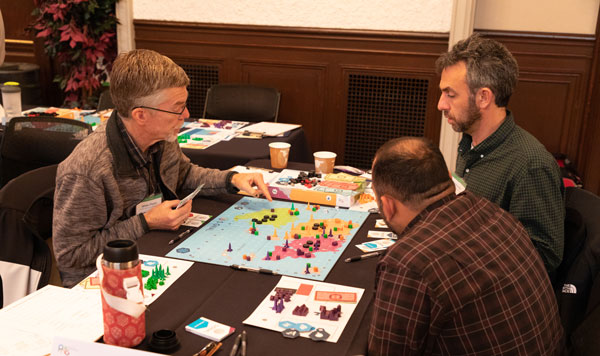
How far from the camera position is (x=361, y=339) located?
1392mm

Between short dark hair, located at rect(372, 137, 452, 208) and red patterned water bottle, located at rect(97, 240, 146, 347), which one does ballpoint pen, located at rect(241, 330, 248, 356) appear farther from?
short dark hair, located at rect(372, 137, 452, 208)

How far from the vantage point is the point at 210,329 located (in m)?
1.40

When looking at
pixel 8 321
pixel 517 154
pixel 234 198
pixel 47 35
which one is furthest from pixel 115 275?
pixel 47 35

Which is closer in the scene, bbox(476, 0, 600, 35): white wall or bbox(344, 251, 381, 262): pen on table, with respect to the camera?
bbox(344, 251, 381, 262): pen on table

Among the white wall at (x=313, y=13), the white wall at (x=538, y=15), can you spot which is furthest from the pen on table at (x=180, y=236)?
the white wall at (x=538, y=15)

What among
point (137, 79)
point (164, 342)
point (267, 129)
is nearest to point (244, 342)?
point (164, 342)

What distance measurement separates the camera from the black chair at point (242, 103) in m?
4.40

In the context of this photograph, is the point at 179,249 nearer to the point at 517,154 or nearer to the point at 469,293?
the point at 469,293

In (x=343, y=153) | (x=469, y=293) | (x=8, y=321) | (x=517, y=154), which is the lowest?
(x=343, y=153)

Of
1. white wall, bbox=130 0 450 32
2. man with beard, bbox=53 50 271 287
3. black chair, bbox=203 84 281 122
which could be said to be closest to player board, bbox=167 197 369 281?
man with beard, bbox=53 50 271 287

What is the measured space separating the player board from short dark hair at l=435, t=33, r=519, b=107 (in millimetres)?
695

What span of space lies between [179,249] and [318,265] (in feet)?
1.50

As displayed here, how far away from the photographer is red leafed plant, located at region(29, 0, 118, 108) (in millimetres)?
5293

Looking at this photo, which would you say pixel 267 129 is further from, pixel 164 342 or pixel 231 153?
pixel 164 342
